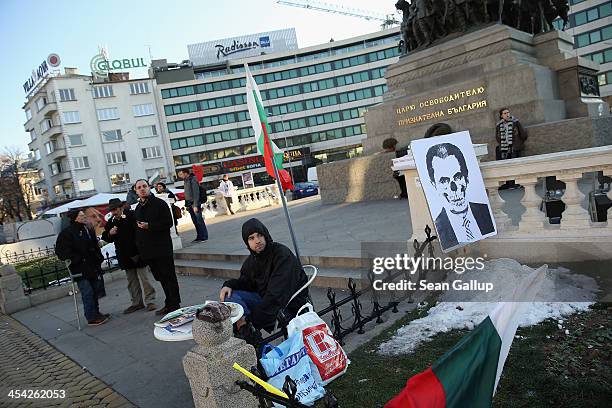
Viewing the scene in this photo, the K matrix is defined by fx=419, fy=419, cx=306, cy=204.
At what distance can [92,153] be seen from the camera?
6244cm

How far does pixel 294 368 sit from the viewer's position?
10.8ft

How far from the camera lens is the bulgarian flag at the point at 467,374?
5.14ft

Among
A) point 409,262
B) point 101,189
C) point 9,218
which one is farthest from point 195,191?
point 9,218

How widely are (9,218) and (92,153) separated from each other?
15923 mm

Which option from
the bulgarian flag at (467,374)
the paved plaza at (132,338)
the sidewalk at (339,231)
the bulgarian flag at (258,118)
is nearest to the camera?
the bulgarian flag at (467,374)

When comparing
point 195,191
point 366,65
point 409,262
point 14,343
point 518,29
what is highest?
point 366,65

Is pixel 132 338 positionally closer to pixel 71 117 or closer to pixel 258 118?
pixel 258 118

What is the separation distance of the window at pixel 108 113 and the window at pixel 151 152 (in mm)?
6470

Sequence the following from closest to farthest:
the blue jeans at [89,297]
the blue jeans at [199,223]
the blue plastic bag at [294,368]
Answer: the blue plastic bag at [294,368]
the blue jeans at [89,297]
the blue jeans at [199,223]

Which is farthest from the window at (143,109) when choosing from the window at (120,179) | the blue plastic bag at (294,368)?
the blue plastic bag at (294,368)

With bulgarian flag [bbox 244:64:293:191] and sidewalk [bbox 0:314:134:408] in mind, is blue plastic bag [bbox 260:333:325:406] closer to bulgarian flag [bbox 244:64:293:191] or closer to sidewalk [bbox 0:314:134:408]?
sidewalk [bbox 0:314:134:408]

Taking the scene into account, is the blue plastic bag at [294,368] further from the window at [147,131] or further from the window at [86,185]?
the window at [147,131]

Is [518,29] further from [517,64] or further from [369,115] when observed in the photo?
[369,115]

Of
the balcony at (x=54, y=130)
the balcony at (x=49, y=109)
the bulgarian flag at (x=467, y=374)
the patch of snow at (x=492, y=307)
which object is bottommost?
the patch of snow at (x=492, y=307)
